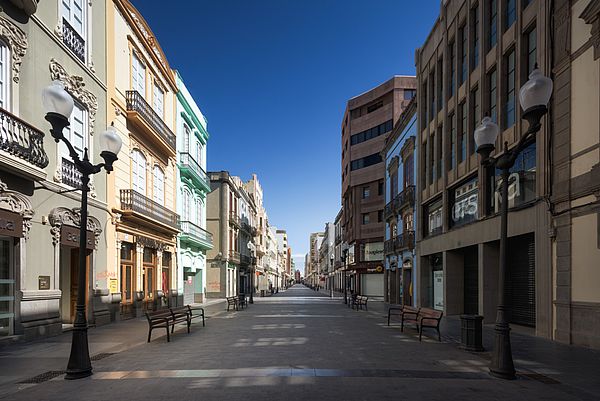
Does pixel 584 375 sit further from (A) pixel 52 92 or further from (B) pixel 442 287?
(B) pixel 442 287

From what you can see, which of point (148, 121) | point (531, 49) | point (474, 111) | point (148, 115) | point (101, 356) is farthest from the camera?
point (148, 115)

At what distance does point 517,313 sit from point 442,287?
676 cm

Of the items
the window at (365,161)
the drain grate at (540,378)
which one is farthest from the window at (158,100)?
the window at (365,161)

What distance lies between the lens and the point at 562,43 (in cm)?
1214

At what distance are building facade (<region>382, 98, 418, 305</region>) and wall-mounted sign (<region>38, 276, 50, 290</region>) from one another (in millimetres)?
20167

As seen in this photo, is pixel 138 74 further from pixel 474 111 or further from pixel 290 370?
pixel 290 370

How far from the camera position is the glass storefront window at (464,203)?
18031mm

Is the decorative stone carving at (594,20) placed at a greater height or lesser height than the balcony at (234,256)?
greater

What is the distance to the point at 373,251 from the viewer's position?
151 feet

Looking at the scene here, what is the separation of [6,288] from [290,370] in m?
8.06

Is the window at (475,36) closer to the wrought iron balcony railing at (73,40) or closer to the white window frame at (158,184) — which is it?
the wrought iron balcony railing at (73,40)

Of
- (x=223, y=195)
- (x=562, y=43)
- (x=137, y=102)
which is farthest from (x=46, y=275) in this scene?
(x=223, y=195)

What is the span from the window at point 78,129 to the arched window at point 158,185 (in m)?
6.71

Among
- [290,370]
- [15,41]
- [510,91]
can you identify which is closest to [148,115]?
[15,41]
